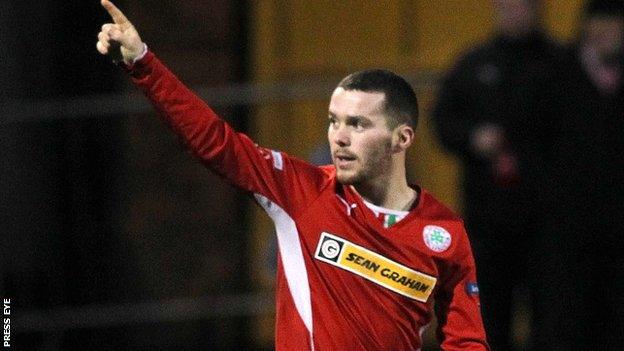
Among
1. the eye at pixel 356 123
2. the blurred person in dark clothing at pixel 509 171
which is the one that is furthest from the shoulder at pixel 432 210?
the blurred person in dark clothing at pixel 509 171

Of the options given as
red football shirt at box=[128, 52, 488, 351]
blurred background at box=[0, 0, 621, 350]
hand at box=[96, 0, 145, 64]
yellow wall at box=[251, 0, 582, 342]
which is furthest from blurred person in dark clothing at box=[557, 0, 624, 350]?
hand at box=[96, 0, 145, 64]

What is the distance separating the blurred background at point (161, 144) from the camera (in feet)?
36.0

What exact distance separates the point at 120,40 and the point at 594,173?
375 centimetres

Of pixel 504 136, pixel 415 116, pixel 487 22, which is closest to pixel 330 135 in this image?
pixel 415 116

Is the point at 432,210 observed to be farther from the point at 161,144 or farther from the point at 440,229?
the point at 161,144

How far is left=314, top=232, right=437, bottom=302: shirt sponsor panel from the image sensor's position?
601 cm

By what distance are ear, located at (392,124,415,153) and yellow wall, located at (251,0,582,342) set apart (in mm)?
4365

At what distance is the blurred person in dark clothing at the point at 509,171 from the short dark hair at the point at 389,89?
2633 millimetres

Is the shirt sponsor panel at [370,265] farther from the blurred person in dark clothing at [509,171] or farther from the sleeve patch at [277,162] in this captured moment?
the blurred person in dark clothing at [509,171]

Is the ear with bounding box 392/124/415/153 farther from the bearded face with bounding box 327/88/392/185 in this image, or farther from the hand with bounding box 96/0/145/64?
the hand with bounding box 96/0/145/64

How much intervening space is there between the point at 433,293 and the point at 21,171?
5.62m

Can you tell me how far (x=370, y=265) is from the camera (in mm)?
6031

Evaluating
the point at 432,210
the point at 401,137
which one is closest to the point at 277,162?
the point at 401,137

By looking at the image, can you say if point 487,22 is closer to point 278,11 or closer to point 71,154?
point 278,11
